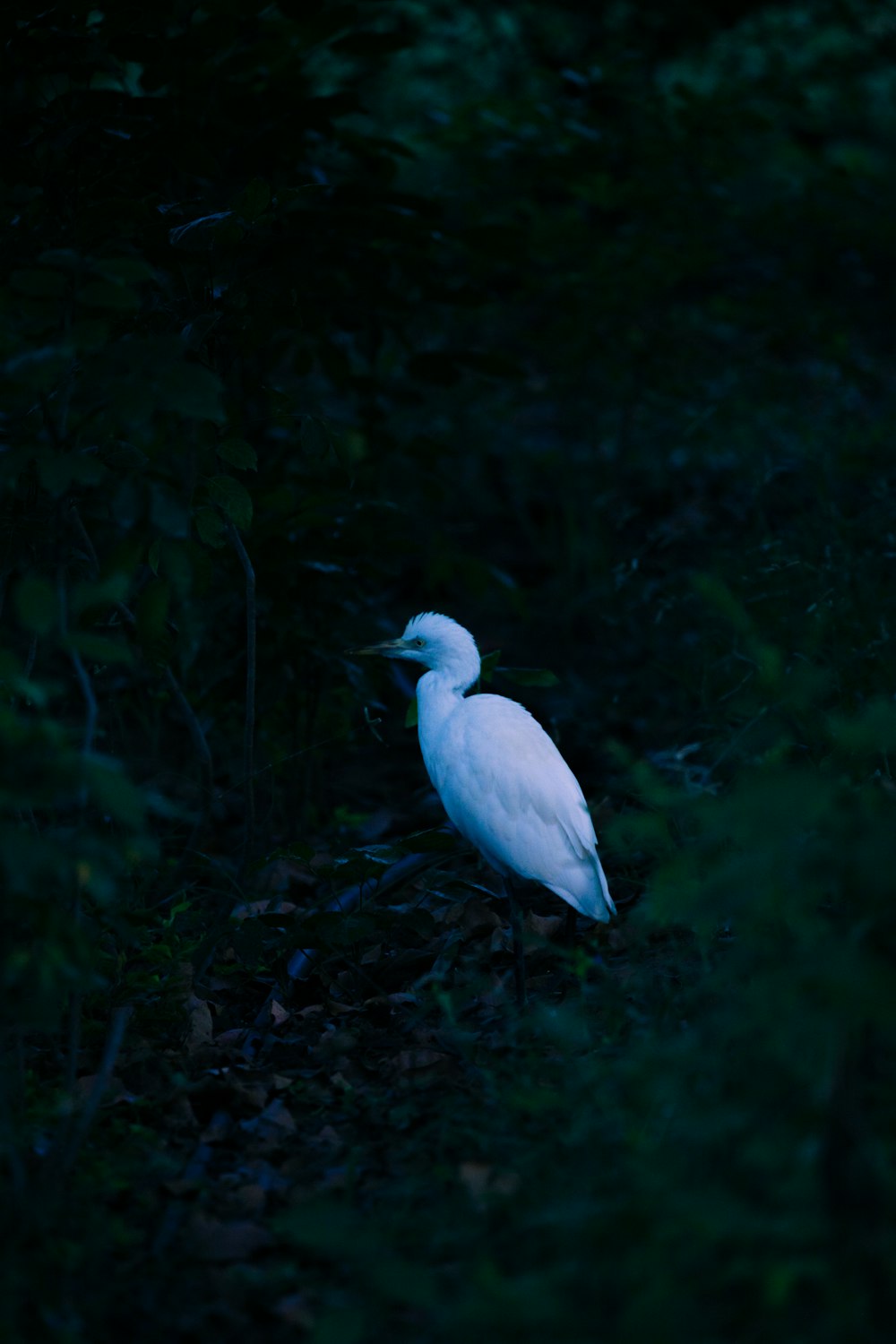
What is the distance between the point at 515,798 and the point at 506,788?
4 centimetres

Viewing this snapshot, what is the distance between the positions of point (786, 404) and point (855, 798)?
17.3 feet

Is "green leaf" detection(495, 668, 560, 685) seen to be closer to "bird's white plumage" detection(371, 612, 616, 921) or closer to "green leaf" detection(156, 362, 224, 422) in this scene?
"bird's white plumage" detection(371, 612, 616, 921)

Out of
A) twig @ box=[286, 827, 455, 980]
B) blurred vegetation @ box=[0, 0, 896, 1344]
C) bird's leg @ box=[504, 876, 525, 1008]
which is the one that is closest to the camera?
blurred vegetation @ box=[0, 0, 896, 1344]

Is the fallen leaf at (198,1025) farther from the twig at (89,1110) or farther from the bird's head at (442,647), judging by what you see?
the bird's head at (442,647)

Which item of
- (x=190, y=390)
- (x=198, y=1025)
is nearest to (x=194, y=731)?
(x=198, y=1025)

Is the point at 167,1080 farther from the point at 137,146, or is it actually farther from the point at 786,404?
the point at 786,404

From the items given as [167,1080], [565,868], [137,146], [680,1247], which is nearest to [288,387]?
[137,146]

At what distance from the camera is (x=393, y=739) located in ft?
17.2

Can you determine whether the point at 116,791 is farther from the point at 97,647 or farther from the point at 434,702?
the point at 434,702

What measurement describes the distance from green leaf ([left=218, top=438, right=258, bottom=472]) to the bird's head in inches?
43.7

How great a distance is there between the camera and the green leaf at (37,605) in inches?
73.8

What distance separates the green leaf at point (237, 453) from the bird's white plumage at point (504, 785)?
3.69ft

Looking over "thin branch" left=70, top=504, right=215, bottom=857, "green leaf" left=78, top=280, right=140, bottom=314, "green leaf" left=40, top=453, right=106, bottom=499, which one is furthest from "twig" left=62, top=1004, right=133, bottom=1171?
"green leaf" left=78, top=280, right=140, bottom=314

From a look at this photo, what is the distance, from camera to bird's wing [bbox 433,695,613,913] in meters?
3.39
